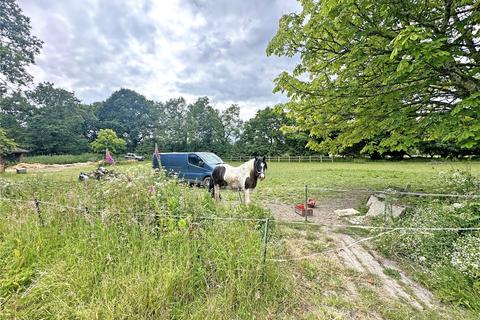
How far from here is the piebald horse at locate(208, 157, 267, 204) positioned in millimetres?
5938

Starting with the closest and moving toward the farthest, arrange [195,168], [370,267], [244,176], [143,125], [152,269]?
[152,269] < [370,267] < [244,176] < [195,168] < [143,125]

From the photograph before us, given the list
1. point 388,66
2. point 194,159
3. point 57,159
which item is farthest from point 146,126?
point 388,66

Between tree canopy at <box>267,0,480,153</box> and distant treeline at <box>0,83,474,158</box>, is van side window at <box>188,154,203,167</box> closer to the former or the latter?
tree canopy at <box>267,0,480,153</box>

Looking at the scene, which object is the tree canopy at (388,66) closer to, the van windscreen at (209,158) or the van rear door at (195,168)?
the van windscreen at (209,158)

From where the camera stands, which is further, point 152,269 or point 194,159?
point 194,159

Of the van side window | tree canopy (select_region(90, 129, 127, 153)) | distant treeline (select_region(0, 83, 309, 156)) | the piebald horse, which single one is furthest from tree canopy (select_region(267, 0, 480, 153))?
tree canopy (select_region(90, 129, 127, 153))

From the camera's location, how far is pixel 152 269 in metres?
2.29

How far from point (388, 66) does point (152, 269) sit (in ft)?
18.3

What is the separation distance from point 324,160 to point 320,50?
31304 mm

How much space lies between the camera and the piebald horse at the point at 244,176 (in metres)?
5.94

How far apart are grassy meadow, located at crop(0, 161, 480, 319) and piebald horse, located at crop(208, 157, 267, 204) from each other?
8.79 ft

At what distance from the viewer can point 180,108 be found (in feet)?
177

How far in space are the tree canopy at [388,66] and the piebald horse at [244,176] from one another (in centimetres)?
186

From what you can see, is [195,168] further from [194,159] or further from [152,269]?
[152,269]
